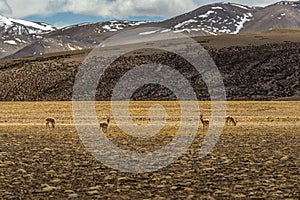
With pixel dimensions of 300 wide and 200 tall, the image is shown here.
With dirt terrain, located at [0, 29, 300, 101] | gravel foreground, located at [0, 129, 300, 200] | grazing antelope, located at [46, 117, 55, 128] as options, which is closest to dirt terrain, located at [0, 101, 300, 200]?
gravel foreground, located at [0, 129, 300, 200]

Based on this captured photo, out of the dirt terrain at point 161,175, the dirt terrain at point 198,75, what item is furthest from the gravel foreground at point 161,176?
the dirt terrain at point 198,75

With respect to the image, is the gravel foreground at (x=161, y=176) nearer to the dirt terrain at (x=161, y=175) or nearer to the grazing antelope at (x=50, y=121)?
the dirt terrain at (x=161, y=175)

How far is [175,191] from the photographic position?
1080cm

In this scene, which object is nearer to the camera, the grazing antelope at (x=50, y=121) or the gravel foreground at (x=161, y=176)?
the gravel foreground at (x=161, y=176)

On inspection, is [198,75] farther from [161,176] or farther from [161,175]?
[161,176]

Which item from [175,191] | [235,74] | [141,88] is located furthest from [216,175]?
[235,74]

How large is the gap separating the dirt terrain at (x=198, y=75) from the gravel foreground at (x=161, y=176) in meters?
67.3

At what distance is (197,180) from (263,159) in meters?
4.12

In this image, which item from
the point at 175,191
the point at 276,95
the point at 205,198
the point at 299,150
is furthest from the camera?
the point at 276,95

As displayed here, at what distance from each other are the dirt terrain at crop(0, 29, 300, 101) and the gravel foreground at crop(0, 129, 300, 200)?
67333 mm

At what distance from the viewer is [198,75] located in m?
98.7

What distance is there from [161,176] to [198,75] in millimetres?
86706

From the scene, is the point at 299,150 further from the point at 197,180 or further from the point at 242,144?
the point at 197,180

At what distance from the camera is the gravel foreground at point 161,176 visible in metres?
10.5
